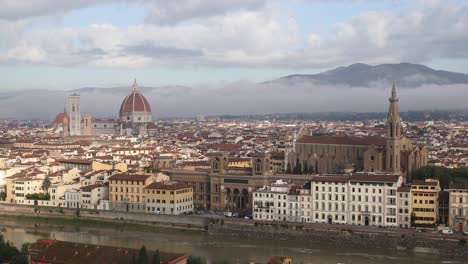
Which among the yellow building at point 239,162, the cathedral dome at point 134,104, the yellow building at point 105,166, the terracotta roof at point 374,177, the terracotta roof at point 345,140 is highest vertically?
the cathedral dome at point 134,104

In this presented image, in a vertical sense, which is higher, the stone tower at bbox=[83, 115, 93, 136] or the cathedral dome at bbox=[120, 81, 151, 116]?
the cathedral dome at bbox=[120, 81, 151, 116]

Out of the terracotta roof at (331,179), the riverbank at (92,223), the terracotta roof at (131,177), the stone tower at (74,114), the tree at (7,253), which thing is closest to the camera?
the tree at (7,253)

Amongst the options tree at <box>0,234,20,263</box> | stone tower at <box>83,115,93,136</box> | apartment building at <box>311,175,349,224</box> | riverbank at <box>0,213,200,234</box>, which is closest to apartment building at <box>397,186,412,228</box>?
apartment building at <box>311,175,349,224</box>

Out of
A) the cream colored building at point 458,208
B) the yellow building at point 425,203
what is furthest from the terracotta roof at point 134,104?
the cream colored building at point 458,208

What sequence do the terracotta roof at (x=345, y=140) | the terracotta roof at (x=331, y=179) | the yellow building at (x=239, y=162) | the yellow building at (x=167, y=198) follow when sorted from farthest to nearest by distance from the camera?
the terracotta roof at (x=345, y=140), the yellow building at (x=239, y=162), the yellow building at (x=167, y=198), the terracotta roof at (x=331, y=179)

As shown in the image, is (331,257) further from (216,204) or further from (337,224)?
(216,204)

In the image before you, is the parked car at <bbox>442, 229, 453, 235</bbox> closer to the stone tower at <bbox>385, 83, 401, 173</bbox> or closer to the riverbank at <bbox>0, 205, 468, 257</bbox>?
the riverbank at <bbox>0, 205, 468, 257</bbox>

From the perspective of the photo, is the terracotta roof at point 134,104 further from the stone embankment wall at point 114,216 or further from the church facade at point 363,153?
the stone embankment wall at point 114,216
